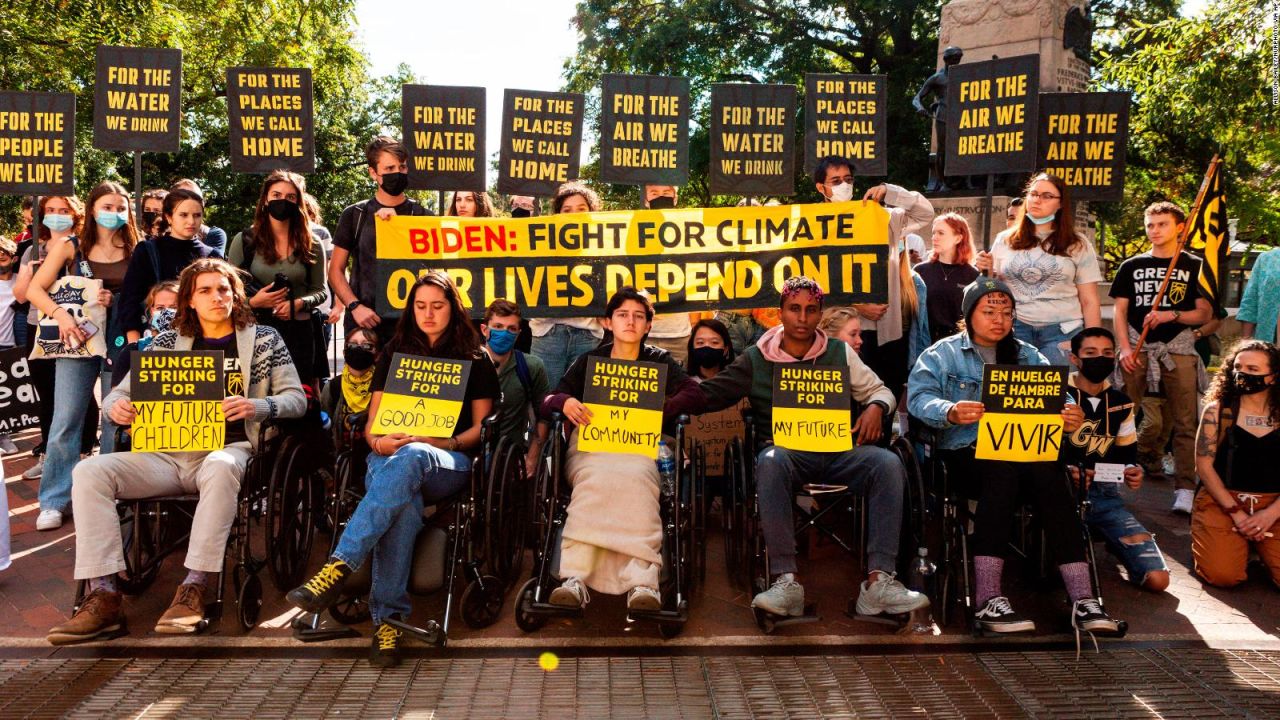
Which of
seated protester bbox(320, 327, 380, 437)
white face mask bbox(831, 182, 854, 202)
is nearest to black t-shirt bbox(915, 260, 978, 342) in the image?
white face mask bbox(831, 182, 854, 202)

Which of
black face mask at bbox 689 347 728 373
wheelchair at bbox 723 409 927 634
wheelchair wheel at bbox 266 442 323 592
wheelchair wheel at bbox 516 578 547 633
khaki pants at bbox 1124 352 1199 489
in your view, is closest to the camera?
wheelchair wheel at bbox 516 578 547 633

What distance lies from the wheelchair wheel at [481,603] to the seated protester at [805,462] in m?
1.12

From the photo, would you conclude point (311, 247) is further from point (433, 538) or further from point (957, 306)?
point (957, 306)

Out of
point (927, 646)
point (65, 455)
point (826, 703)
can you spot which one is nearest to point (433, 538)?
point (826, 703)

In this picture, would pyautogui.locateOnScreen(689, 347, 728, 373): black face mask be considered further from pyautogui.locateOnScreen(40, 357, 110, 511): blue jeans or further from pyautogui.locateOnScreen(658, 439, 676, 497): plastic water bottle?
pyautogui.locateOnScreen(40, 357, 110, 511): blue jeans

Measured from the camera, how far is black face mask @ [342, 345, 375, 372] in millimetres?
4969

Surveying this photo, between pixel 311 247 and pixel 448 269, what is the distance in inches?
30.3

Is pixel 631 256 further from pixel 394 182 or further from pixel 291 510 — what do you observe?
pixel 291 510

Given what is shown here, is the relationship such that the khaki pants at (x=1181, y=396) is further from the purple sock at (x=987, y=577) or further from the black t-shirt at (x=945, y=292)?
the purple sock at (x=987, y=577)

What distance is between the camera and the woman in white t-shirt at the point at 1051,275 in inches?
209

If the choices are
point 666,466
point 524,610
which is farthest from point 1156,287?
point 524,610

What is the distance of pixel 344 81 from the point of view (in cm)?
2144

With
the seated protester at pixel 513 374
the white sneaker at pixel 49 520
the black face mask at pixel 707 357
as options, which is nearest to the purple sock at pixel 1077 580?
the black face mask at pixel 707 357

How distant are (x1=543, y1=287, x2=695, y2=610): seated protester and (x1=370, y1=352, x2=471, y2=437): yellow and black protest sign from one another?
0.41 meters
